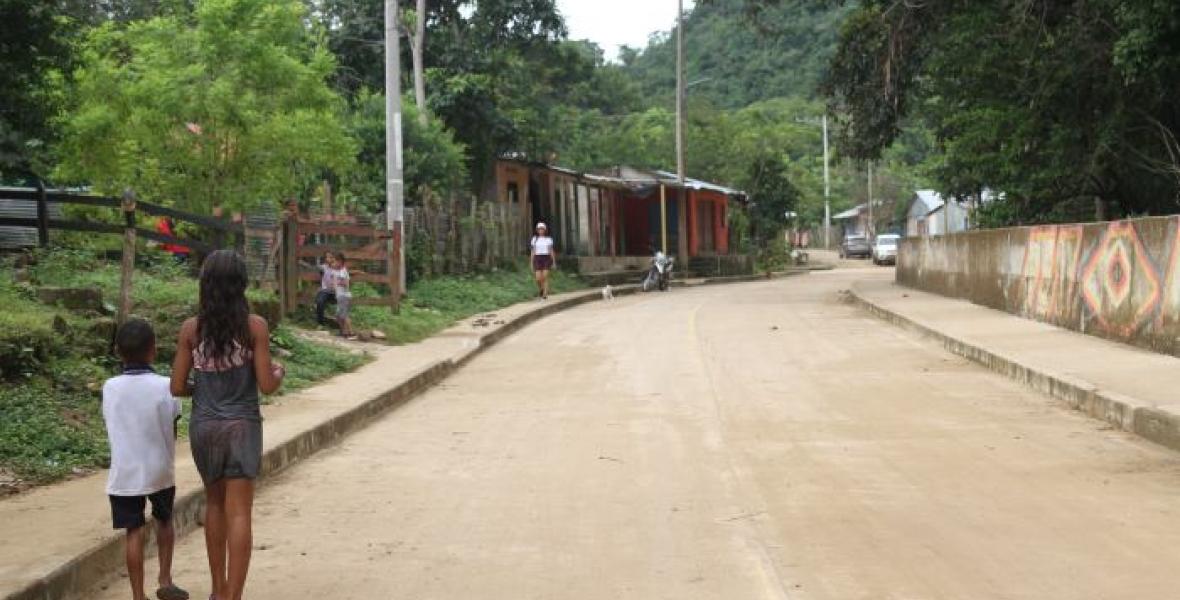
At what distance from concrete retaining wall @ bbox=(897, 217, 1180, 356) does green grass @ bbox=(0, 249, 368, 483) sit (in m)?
9.19

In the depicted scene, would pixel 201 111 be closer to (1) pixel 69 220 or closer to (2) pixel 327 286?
(2) pixel 327 286

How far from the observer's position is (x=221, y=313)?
5.53 meters

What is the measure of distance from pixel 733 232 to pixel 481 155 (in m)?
23.6

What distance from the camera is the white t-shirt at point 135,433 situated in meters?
5.61

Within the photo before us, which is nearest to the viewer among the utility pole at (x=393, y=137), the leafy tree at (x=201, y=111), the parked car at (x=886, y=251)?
the leafy tree at (x=201, y=111)

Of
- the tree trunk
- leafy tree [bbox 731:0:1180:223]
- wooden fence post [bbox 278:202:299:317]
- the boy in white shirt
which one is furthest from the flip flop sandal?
the tree trunk

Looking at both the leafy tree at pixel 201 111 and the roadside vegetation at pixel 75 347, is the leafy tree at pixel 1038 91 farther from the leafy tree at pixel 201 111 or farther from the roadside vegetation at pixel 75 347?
the roadside vegetation at pixel 75 347

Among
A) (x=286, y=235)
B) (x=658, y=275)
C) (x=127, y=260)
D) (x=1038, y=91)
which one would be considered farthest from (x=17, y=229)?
(x=658, y=275)

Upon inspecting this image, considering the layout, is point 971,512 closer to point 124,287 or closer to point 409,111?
point 124,287

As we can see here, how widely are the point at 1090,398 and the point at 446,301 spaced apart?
15.7 meters

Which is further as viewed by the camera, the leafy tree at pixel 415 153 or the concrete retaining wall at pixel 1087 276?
the leafy tree at pixel 415 153

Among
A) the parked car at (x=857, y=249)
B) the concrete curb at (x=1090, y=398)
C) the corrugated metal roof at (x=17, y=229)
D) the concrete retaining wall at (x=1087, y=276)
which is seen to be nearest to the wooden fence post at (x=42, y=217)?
the corrugated metal roof at (x=17, y=229)

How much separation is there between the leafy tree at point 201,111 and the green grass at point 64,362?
4.40 m

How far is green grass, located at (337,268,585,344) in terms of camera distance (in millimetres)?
19953
